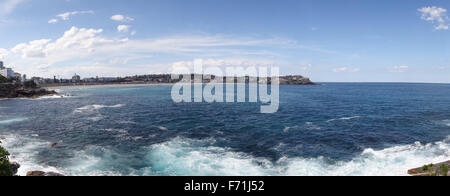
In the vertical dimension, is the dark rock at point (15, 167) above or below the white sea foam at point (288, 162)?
above

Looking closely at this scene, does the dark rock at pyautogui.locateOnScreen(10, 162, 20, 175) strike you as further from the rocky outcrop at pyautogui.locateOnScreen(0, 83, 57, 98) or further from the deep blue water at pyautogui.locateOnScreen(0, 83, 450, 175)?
the rocky outcrop at pyautogui.locateOnScreen(0, 83, 57, 98)

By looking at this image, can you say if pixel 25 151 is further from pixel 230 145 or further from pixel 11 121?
pixel 11 121

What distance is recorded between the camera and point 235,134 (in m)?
40.6

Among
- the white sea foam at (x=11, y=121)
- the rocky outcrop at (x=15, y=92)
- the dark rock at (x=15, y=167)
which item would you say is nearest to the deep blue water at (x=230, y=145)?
the dark rock at (x=15, y=167)

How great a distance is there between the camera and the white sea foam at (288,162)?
25156 millimetres

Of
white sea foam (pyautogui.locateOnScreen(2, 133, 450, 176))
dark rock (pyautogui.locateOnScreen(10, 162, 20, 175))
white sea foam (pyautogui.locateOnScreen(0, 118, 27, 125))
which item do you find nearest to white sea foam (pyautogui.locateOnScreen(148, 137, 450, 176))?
white sea foam (pyautogui.locateOnScreen(2, 133, 450, 176))

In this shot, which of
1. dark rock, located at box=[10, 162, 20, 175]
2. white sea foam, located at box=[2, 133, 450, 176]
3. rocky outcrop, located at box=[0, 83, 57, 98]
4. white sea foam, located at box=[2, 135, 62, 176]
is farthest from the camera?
rocky outcrop, located at box=[0, 83, 57, 98]

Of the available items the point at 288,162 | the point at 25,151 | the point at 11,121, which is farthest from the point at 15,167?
the point at 11,121

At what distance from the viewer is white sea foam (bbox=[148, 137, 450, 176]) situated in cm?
2516

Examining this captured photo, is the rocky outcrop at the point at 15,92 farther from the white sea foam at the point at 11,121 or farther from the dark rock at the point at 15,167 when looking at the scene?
the dark rock at the point at 15,167
